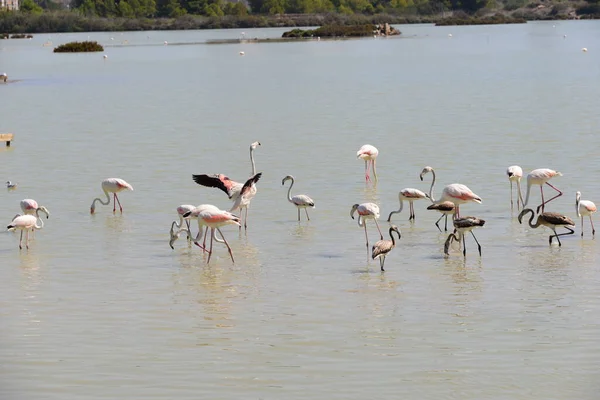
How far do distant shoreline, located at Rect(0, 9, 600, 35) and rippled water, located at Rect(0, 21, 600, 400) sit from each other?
88412 mm

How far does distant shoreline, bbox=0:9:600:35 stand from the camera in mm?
113250

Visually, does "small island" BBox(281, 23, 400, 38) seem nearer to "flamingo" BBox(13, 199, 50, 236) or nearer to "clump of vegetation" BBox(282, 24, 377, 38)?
"clump of vegetation" BBox(282, 24, 377, 38)

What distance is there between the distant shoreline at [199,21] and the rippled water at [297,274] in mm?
88412

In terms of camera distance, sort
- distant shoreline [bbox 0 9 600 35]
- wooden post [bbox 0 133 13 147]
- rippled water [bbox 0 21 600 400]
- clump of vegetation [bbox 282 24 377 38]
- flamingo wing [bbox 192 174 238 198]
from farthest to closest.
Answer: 1. distant shoreline [bbox 0 9 600 35]
2. clump of vegetation [bbox 282 24 377 38]
3. wooden post [bbox 0 133 13 147]
4. flamingo wing [bbox 192 174 238 198]
5. rippled water [bbox 0 21 600 400]

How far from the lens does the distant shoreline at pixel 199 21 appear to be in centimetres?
11325

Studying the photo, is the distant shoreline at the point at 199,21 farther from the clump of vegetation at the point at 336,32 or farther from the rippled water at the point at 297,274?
the rippled water at the point at 297,274

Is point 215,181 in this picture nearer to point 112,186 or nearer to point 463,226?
point 112,186

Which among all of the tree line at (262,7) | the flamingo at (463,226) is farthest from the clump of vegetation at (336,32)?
the flamingo at (463,226)

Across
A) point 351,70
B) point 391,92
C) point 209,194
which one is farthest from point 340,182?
point 351,70

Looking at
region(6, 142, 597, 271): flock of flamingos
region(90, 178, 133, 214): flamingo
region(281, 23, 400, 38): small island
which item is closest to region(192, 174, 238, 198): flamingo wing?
region(6, 142, 597, 271): flock of flamingos

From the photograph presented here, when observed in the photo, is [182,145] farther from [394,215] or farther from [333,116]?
[394,215]

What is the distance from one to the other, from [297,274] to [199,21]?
383 ft

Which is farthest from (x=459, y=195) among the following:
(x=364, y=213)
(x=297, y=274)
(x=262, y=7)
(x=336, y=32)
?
A: (x=262, y=7)

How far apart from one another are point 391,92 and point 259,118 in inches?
311
